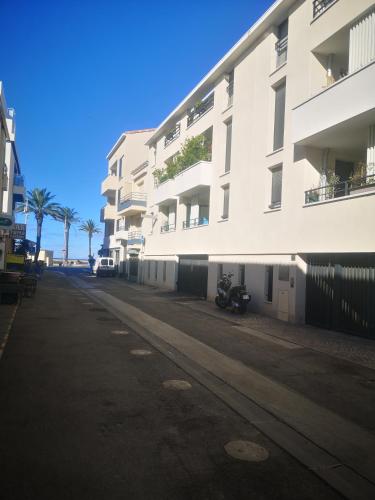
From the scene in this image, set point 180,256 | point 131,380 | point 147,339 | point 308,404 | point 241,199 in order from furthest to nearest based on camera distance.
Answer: point 180,256 < point 241,199 < point 147,339 < point 131,380 < point 308,404

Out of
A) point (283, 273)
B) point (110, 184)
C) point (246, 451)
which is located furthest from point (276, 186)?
point (110, 184)

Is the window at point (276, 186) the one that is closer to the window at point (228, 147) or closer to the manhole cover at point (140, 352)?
the window at point (228, 147)

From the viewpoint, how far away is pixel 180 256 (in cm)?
2683

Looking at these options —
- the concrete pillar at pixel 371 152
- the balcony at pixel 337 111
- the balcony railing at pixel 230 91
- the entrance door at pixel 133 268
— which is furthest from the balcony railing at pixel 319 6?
the entrance door at pixel 133 268

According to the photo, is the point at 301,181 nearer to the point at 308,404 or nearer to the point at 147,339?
the point at 147,339

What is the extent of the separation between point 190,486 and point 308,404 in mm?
3112

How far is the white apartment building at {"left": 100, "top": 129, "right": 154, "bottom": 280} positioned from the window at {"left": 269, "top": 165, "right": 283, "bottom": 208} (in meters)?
18.3

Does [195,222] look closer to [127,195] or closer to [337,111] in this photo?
[337,111]

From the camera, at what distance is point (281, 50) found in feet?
54.3

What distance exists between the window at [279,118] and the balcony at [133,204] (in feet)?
68.3

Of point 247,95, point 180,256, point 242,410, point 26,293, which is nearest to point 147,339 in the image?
point 242,410

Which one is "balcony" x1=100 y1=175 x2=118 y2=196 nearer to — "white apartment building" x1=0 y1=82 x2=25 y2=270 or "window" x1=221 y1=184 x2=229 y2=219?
"white apartment building" x1=0 y1=82 x2=25 y2=270

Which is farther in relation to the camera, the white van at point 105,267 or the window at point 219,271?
the white van at point 105,267

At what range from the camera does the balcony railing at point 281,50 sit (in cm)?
1620
